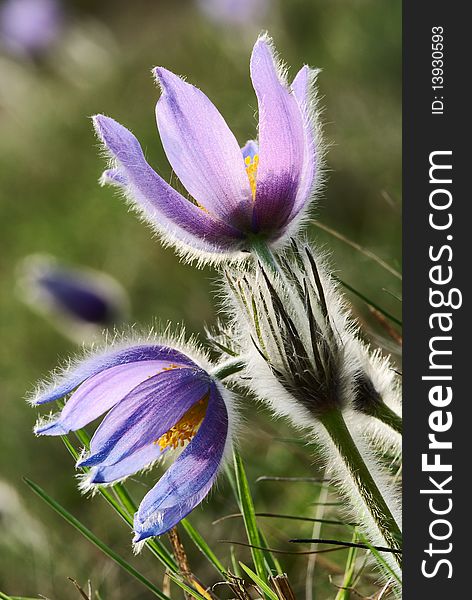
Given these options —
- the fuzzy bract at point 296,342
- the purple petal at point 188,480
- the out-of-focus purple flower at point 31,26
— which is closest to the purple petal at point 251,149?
the fuzzy bract at point 296,342

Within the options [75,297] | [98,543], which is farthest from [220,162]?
[75,297]

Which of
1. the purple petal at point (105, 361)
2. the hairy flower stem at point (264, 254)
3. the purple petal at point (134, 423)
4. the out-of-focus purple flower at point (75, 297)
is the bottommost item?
the purple petal at point (134, 423)

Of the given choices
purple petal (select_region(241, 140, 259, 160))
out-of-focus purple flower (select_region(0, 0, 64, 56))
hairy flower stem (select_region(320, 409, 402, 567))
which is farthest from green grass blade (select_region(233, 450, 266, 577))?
out-of-focus purple flower (select_region(0, 0, 64, 56))

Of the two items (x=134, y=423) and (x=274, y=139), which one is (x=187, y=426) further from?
(x=274, y=139)

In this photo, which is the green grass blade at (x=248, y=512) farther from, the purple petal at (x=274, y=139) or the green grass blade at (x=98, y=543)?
the purple petal at (x=274, y=139)

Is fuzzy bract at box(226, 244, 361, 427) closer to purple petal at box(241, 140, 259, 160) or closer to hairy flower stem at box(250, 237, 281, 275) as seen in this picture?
hairy flower stem at box(250, 237, 281, 275)

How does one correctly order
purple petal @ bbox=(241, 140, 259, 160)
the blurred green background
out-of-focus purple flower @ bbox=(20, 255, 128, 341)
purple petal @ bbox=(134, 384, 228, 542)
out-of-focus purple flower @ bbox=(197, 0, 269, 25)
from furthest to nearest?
out-of-focus purple flower @ bbox=(197, 0, 269, 25) < out-of-focus purple flower @ bbox=(20, 255, 128, 341) < the blurred green background < purple petal @ bbox=(241, 140, 259, 160) < purple petal @ bbox=(134, 384, 228, 542)

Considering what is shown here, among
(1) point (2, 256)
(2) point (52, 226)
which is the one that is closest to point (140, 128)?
(2) point (52, 226)
